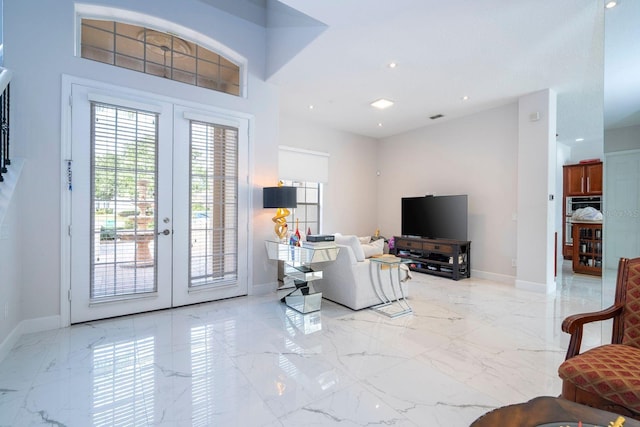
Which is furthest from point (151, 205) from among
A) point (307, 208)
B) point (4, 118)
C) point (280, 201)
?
point (307, 208)

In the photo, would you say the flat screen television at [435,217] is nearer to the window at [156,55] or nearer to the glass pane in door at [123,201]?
the window at [156,55]

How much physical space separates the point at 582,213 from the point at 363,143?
4913 mm

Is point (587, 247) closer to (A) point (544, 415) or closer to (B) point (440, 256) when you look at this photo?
(B) point (440, 256)

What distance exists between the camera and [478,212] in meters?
5.49

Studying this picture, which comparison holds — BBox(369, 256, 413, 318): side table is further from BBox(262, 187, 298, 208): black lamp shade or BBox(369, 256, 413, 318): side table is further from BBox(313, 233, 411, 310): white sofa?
BBox(262, 187, 298, 208): black lamp shade

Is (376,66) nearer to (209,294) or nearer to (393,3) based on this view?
(393,3)

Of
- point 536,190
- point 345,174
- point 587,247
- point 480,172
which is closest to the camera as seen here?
point 536,190

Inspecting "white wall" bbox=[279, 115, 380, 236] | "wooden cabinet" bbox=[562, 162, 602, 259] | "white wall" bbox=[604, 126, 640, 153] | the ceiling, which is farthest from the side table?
"wooden cabinet" bbox=[562, 162, 602, 259]

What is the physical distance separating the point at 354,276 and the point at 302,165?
328 cm

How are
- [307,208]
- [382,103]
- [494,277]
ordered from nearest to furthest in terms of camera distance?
[382,103], [494,277], [307,208]

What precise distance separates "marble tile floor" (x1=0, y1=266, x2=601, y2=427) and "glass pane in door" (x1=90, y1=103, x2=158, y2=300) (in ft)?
1.56

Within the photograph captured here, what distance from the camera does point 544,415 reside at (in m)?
1.04

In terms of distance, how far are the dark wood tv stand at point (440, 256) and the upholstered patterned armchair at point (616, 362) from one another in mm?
3273

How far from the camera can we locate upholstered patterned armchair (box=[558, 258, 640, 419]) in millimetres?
1365
